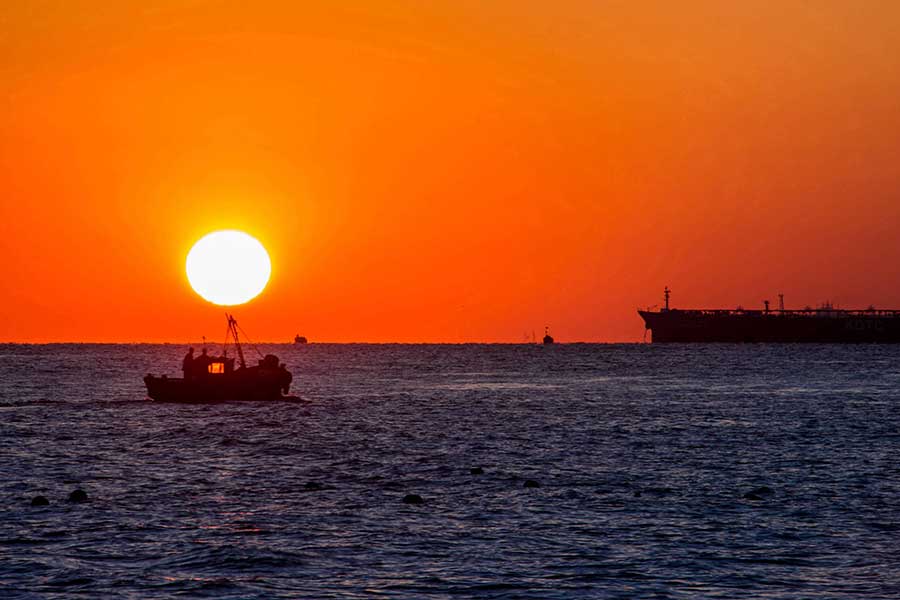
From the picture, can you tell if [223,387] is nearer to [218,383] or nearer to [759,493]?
[218,383]

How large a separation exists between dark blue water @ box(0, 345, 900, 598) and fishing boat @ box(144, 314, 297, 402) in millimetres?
3954

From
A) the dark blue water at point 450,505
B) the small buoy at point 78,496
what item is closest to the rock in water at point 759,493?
the dark blue water at point 450,505

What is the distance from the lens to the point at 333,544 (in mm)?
28969

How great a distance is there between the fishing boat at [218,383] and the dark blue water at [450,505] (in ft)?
13.0

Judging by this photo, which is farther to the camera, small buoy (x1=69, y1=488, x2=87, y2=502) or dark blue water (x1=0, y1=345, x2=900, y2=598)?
small buoy (x1=69, y1=488, x2=87, y2=502)

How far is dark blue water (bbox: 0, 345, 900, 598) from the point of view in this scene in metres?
25.3

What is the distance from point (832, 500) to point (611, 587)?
45.1ft

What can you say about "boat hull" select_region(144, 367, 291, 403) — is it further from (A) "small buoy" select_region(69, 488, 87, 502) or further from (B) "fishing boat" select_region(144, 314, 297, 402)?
(A) "small buoy" select_region(69, 488, 87, 502)

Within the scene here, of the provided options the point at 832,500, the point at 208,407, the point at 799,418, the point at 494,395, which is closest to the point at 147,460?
the point at 832,500

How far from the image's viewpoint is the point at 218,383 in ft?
259

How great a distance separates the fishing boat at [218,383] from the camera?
259 ft

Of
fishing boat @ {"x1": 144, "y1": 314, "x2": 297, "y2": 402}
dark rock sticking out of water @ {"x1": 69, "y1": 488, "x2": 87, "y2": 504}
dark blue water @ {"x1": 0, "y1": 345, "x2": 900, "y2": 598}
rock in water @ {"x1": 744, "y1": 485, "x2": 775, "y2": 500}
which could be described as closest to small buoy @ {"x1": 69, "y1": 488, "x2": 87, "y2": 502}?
dark rock sticking out of water @ {"x1": 69, "y1": 488, "x2": 87, "y2": 504}

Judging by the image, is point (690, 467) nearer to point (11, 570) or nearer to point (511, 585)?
point (511, 585)

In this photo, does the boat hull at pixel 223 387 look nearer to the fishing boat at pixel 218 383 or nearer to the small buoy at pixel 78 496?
the fishing boat at pixel 218 383
